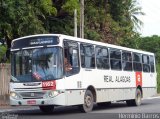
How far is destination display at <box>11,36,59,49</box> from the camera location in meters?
18.8

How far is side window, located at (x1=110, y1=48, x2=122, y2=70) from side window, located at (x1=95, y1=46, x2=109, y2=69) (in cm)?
55

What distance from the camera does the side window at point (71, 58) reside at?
18766mm

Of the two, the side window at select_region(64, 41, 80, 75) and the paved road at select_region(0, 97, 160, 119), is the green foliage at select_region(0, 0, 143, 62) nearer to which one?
the paved road at select_region(0, 97, 160, 119)

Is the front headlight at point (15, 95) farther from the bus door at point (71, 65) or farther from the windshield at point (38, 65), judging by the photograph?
the bus door at point (71, 65)

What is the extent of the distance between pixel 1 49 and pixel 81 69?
9926 millimetres

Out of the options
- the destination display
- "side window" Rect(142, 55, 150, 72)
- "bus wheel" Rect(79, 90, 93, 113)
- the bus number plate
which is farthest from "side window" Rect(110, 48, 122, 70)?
the bus number plate

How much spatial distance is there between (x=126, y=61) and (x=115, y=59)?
1441 mm

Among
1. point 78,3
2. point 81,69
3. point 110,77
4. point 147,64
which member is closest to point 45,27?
point 78,3

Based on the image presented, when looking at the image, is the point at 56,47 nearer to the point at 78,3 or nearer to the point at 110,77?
the point at 110,77

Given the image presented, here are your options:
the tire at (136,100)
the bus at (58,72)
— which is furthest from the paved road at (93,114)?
the tire at (136,100)

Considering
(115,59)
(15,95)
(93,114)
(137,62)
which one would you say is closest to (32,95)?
(15,95)

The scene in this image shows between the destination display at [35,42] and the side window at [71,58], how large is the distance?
20.3 inches

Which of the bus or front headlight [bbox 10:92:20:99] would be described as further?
front headlight [bbox 10:92:20:99]

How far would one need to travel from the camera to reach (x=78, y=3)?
104ft
